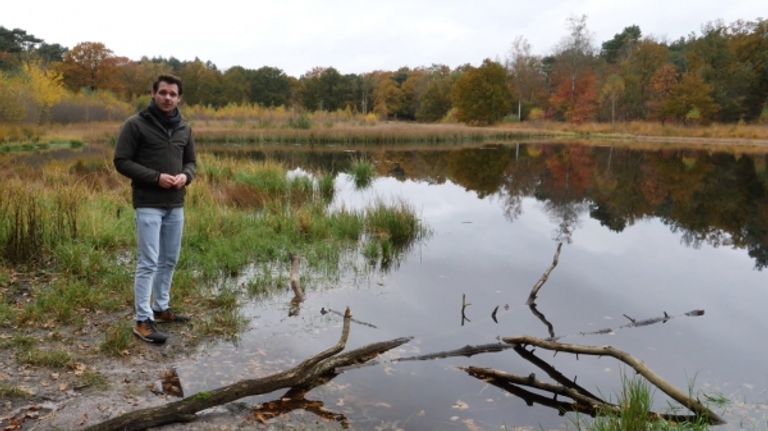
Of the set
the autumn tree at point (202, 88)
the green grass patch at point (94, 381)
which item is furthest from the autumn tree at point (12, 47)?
the green grass patch at point (94, 381)

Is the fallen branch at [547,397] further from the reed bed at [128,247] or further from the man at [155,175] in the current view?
the man at [155,175]

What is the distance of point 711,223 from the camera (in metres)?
13.8

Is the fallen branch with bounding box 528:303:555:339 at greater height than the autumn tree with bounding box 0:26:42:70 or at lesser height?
lesser

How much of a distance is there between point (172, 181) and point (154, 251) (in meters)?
0.69

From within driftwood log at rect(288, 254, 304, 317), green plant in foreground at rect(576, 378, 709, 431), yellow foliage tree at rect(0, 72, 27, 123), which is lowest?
driftwood log at rect(288, 254, 304, 317)

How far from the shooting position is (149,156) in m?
4.84

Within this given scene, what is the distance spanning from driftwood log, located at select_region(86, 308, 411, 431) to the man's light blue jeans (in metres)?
1.54

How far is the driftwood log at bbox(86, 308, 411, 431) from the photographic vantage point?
3.69 meters

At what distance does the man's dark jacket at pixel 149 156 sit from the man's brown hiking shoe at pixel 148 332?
3.75 ft

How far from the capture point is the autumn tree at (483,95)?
178 ft

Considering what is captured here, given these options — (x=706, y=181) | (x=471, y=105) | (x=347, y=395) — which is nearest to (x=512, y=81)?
(x=471, y=105)

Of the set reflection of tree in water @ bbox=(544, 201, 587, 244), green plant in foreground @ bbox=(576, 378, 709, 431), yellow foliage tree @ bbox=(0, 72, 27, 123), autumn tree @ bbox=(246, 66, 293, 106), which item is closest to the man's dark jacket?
green plant in foreground @ bbox=(576, 378, 709, 431)

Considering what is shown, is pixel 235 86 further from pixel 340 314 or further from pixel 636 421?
pixel 636 421

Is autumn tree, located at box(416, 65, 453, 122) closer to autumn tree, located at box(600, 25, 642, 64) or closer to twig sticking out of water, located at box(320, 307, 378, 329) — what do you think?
autumn tree, located at box(600, 25, 642, 64)
